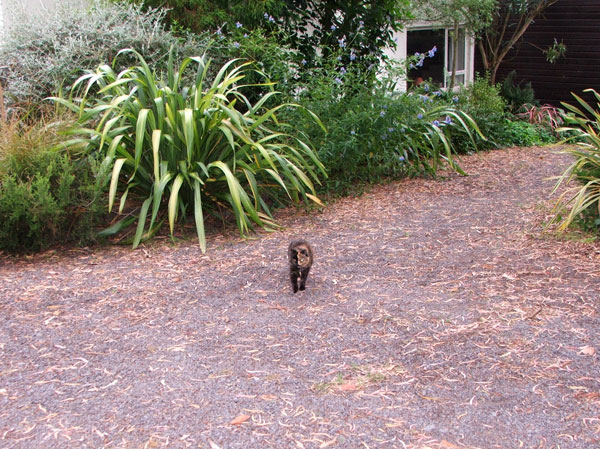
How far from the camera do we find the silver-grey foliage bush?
7.43 m

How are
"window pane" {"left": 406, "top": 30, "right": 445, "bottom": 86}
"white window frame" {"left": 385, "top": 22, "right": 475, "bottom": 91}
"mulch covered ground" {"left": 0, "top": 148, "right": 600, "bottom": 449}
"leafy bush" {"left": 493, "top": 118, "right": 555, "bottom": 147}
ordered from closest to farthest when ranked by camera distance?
A: "mulch covered ground" {"left": 0, "top": 148, "right": 600, "bottom": 449} → "leafy bush" {"left": 493, "top": 118, "right": 555, "bottom": 147} → "white window frame" {"left": 385, "top": 22, "right": 475, "bottom": 91} → "window pane" {"left": 406, "top": 30, "right": 445, "bottom": 86}

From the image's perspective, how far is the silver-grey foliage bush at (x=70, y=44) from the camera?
7.43 m

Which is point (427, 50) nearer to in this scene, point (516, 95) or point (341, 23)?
point (516, 95)

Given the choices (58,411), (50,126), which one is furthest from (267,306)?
(50,126)

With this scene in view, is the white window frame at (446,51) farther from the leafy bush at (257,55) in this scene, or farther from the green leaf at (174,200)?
the green leaf at (174,200)

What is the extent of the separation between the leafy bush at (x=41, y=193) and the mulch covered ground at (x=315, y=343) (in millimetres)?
244

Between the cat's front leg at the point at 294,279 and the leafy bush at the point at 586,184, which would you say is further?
the leafy bush at the point at 586,184

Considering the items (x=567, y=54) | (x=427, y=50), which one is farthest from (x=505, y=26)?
(x=567, y=54)

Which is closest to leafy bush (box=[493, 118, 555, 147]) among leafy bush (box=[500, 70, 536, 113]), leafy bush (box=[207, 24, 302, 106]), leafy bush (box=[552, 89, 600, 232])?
leafy bush (box=[500, 70, 536, 113])

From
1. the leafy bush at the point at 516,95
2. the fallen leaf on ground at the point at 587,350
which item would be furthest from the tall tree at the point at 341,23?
the fallen leaf on ground at the point at 587,350

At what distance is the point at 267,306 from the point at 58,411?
1.61 m

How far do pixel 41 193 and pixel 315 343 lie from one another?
279cm

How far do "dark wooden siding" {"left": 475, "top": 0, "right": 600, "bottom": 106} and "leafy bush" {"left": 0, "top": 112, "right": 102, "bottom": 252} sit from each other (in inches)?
523

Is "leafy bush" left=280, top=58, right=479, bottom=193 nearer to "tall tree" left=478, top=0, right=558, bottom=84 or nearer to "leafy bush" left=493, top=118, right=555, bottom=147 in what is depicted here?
"leafy bush" left=493, top=118, right=555, bottom=147
